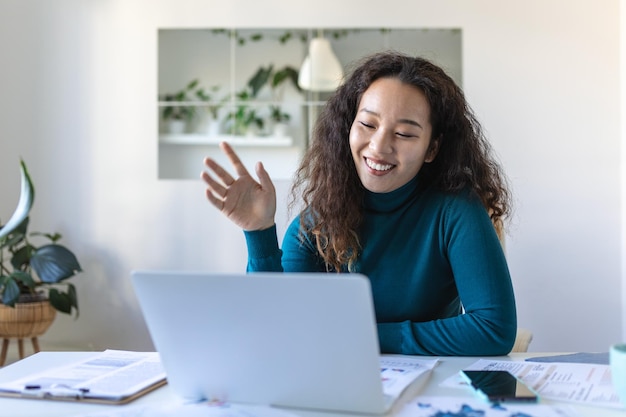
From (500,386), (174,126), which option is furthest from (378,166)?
(174,126)

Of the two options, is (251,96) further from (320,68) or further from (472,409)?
(472,409)

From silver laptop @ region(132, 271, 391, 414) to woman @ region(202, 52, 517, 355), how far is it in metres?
0.56

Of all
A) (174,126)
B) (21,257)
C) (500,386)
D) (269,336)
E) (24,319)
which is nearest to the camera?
(269,336)

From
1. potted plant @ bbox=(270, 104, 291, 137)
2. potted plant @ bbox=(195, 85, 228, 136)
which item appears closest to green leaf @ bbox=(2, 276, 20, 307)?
potted plant @ bbox=(195, 85, 228, 136)

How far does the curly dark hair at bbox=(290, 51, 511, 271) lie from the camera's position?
5.69ft

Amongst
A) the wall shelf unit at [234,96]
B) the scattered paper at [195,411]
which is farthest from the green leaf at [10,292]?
the scattered paper at [195,411]

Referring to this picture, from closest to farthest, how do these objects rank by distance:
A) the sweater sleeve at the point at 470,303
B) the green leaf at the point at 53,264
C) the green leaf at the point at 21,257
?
the sweater sleeve at the point at 470,303 → the green leaf at the point at 53,264 → the green leaf at the point at 21,257

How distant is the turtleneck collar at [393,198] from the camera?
1.74 metres

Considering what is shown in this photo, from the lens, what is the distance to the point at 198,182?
13.7 feet

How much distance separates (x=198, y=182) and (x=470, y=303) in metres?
2.80

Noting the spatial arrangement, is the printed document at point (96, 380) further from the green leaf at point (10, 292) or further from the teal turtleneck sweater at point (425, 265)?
the green leaf at point (10, 292)

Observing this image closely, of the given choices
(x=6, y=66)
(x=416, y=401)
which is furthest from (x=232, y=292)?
(x=6, y=66)

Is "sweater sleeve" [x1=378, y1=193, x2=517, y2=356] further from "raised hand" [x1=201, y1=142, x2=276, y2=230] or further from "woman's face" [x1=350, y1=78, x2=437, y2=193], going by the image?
"raised hand" [x1=201, y1=142, x2=276, y2=230]

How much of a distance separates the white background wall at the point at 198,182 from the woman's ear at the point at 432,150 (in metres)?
2.29
